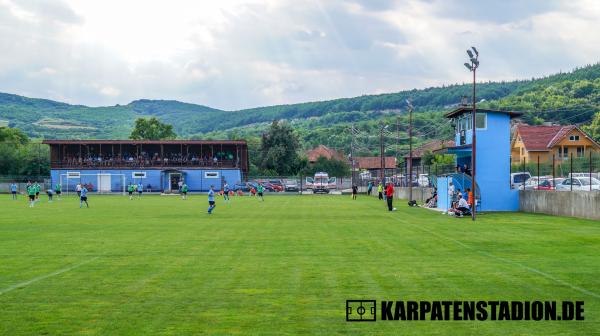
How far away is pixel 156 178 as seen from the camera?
Result: 94188 millimetres

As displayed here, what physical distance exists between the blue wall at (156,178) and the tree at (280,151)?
23126mm

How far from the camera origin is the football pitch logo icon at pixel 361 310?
9.90m

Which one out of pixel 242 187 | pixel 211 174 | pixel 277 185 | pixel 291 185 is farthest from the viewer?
pixel 211 174

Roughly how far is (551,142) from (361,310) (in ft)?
250

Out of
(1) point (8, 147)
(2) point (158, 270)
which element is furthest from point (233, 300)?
(1) point (8, 147)

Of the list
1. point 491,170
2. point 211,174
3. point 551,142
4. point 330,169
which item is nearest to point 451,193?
point 491,170

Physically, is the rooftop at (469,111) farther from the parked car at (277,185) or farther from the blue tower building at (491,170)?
the parked car at (277,185)

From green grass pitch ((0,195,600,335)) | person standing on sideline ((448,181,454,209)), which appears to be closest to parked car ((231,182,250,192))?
person standing on sideline ((448,181,454,209))

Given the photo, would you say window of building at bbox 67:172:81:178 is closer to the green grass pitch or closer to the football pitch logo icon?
the green grass pitch

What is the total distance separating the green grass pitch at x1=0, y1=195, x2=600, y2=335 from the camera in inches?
378

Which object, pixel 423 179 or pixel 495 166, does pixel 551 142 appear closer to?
pixel 423 179

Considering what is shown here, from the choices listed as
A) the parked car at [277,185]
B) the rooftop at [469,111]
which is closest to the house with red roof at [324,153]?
the parked car at [277,185]

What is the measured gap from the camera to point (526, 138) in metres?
83.4

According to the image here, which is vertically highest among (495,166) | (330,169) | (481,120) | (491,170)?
(481,120)
